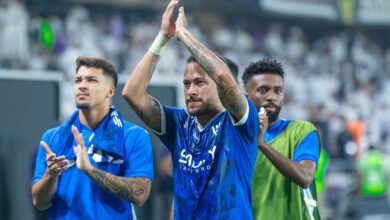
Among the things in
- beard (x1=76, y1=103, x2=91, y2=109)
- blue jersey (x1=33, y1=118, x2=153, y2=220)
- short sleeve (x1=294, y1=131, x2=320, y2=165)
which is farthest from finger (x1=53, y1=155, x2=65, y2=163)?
short sleeve (x1=294, y1=131, x2=320, y2=165)

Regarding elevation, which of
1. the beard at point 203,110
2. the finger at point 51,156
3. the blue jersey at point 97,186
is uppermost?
the beard at point 203,110

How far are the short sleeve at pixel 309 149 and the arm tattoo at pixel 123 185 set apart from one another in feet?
3.62

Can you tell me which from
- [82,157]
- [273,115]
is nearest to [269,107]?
[273,115]

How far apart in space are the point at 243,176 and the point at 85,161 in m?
0.92

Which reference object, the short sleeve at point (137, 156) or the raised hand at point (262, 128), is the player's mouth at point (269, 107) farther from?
the short sleeve at point (137, 156)

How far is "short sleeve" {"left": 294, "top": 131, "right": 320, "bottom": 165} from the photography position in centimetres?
653

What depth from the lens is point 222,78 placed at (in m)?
5.40

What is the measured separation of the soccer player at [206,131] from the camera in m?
5.48

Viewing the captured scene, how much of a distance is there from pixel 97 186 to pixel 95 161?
0.15 meters

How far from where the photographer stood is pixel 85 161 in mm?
5758

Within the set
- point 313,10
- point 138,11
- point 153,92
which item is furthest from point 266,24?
point 153,92

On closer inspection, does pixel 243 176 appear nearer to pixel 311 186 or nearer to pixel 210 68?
pixel 210 68

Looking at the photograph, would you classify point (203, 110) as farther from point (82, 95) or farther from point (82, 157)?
point (82, 95)

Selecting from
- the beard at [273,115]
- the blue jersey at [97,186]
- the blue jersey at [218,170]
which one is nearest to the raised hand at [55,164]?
the blue jersey at [97,186]
